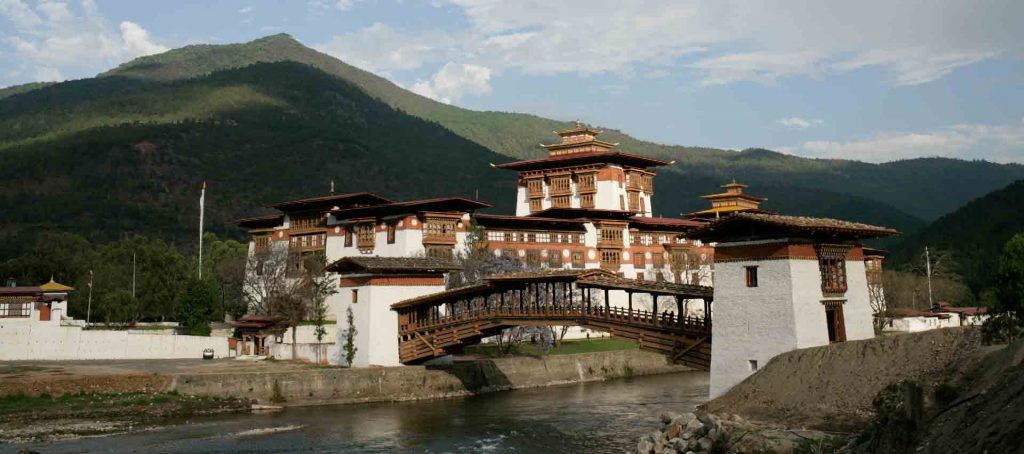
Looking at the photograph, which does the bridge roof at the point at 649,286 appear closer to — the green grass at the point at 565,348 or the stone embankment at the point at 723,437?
the stone embankment at the point at 723,437

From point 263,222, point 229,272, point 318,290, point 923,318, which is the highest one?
point 263,222

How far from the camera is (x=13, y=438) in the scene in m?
39.1

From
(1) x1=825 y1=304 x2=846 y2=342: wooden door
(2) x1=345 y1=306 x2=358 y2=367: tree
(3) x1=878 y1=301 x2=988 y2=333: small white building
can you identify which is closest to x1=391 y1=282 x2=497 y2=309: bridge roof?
(2) x1=345 y1=306 x2=358 y2=367: tree

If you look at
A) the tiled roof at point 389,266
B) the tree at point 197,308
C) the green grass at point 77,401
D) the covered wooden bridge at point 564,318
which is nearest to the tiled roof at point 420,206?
the tree at point 197,308

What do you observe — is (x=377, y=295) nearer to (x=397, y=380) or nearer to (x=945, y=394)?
(x=397, y=380)

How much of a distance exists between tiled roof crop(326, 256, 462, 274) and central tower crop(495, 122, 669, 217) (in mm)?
44183

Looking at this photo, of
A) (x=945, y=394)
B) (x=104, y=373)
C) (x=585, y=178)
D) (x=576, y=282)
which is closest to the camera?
(x=945, y=394)

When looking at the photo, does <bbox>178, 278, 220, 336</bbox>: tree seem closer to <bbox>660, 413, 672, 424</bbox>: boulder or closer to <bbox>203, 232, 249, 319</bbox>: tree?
<bbox>203, 232, 249, 319</bbox>: tree

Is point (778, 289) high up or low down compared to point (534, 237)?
down

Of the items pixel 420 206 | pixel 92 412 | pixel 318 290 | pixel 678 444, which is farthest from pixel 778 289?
pixel 420 206

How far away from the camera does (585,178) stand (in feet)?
342

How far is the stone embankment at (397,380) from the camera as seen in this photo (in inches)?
1972

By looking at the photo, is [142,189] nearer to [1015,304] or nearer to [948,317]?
[948,317]

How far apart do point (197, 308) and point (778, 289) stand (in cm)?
4972
